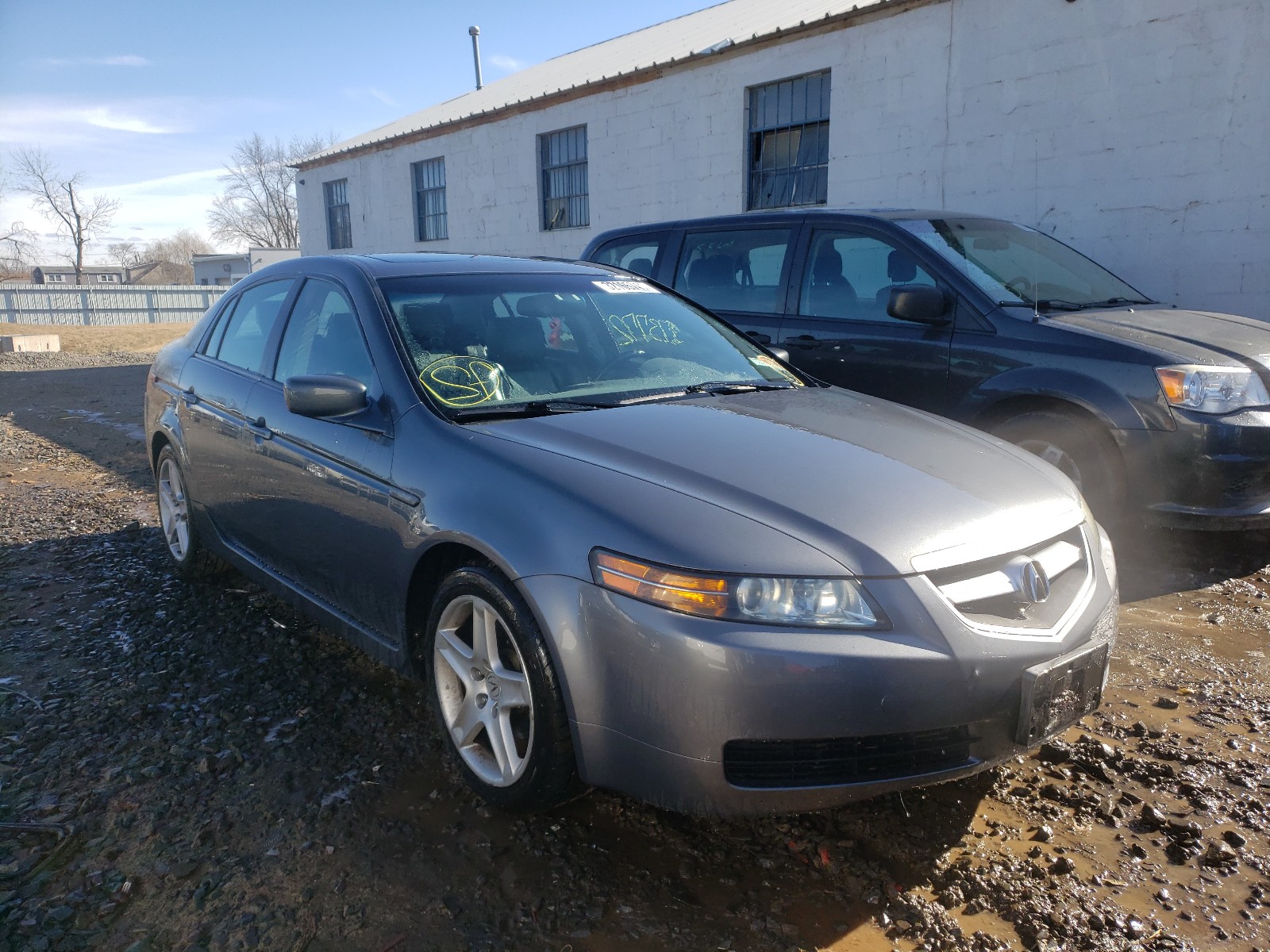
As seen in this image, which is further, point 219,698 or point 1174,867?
point 219,698

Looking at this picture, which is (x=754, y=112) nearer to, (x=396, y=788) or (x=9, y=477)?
(x=9, y=477)

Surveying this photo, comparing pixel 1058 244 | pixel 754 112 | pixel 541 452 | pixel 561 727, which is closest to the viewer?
pixel 561 727

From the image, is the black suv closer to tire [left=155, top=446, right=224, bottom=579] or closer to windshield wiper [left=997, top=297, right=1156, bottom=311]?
windshield wiper [left=997, top=297, right=1156, bottom=311]

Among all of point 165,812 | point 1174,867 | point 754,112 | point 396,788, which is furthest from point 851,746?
point 754,112

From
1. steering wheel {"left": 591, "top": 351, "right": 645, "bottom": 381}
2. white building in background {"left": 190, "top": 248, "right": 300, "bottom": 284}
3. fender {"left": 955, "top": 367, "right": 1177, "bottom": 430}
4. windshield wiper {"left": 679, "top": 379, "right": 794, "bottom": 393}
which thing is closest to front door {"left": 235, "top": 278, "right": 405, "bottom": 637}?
steering wheel {"left": 591, "top": 351, "right": 645, "bottom": 381}

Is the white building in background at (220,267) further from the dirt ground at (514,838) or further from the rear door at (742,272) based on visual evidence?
the dirt ground at (514,838)

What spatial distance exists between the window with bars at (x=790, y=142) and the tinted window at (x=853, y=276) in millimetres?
6011

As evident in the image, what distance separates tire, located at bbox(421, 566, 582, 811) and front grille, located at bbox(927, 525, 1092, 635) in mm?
995

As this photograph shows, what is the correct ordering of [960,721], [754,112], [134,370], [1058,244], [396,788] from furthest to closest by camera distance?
[134,370]
[754,112]
[1058,244]
[396,788]
[960,721]

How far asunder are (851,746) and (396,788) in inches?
54.5

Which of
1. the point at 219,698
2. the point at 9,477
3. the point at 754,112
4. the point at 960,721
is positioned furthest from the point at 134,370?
the point at 960,721

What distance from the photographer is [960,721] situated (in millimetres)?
2098

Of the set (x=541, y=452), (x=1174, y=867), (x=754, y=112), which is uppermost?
(x=754, y=112)

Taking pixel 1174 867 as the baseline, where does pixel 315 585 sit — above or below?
above
